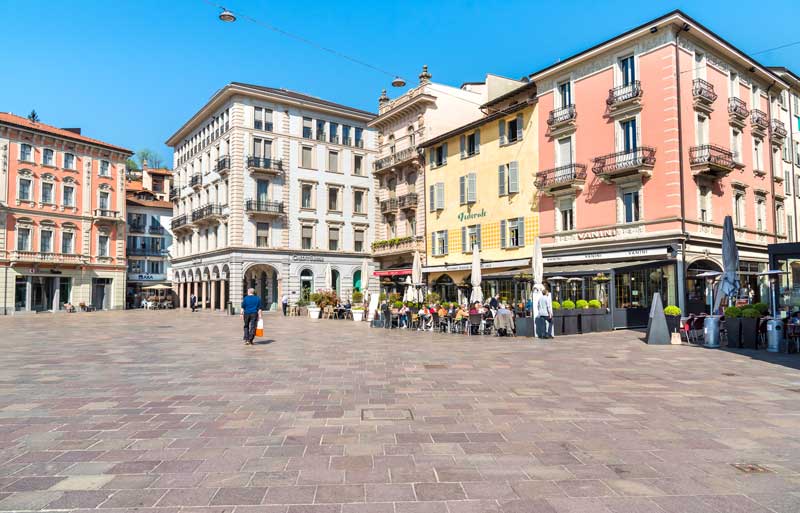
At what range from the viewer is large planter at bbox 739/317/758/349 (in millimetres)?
13891

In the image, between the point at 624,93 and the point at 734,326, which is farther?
the point at 624,93

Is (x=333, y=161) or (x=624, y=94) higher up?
(x=333, y=161)

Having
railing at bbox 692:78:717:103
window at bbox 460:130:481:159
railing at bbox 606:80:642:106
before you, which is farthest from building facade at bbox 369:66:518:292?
railing at bbox 692:78:717:103

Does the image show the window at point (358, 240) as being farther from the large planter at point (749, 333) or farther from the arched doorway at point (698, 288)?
the large planter at point (749, 333)

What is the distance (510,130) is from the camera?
100 feet

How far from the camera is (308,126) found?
1874 inches

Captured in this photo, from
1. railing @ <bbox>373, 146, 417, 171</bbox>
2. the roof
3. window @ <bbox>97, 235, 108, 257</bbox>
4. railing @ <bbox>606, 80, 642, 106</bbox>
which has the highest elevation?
the roof

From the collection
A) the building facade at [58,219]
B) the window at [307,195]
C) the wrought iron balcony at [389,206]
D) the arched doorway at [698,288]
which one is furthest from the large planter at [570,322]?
the building facade at [58,219]

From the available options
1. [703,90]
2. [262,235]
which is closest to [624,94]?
[703,90]

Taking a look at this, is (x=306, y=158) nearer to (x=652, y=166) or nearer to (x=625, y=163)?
(x=625, y=163)

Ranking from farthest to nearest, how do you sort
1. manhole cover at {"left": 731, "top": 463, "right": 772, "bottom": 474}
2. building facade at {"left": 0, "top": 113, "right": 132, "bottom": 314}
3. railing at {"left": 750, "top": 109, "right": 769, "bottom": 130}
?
1. building facade at {"left": 0, "top": 113, "right": 132, "bottom": 314}
2. railing at {"left": 750, "top": 109, "right": 769, "bottom": 130}
3. manhole cover at {"left": 731, "top": 463, "right": 772, "bottom": 474}

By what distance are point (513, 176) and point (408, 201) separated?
1037 cm

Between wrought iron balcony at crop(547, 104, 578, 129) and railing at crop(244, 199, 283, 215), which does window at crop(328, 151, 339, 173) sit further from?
wrought iron balcony at crop(547, 104, 578, 129)

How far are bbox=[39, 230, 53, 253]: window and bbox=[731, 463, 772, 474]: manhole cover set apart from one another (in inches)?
2067
